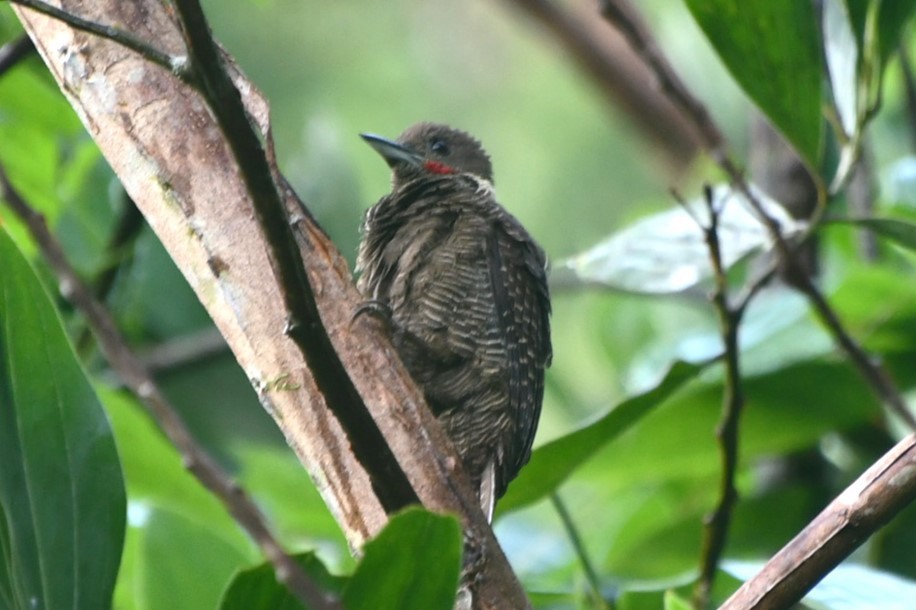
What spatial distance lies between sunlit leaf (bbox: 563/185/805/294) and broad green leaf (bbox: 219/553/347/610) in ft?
4.70

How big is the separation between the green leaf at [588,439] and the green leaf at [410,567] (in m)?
0.93

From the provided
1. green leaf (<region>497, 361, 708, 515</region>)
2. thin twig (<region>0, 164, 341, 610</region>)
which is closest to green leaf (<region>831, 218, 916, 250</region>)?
green leaf (<region>497, 361, 708, 515</region>)

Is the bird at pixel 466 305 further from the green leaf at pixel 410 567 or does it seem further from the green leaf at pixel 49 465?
the green leaf at pixel 410 567

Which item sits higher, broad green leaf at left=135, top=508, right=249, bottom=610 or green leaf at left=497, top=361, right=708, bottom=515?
broad green leaf at left=135, top=508, right=249, bottom=610

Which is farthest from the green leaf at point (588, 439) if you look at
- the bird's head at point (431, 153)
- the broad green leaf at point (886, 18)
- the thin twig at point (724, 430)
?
the bird's head at point (431, 153)

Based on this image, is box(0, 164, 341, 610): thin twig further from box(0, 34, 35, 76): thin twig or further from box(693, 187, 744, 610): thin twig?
box(693, 187, 744, 610): thin twig

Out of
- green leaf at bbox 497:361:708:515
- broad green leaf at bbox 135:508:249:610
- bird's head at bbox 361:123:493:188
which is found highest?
bird's head at bbox 361:123:493:188

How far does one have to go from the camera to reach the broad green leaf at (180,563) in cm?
249

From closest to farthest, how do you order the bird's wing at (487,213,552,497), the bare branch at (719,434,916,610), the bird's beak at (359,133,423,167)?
the bare branch at (719,434,916,610)
the bird's wing at (487,213,552,497)
the bird's beak at (359,133,423,167)

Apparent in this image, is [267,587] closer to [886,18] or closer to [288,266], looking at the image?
[288,266]

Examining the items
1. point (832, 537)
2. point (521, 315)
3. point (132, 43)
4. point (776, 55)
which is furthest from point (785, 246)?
point (132, 43)

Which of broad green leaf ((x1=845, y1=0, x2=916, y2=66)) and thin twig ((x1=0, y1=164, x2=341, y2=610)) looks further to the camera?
broad green leaf ((x1=845, y1=0, x2=916, y2=66))

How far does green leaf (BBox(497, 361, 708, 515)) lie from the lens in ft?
8.52

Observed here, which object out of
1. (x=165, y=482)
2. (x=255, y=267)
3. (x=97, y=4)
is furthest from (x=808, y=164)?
(x=165, y=482)
